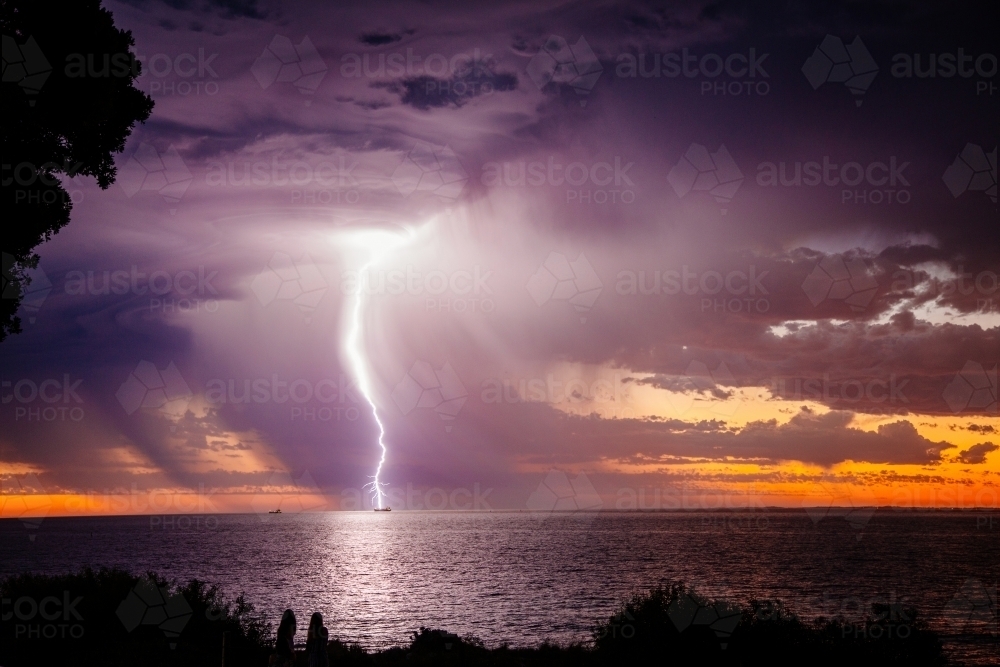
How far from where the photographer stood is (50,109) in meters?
14.5

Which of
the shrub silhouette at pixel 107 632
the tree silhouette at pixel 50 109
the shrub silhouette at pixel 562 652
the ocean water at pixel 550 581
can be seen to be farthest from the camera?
the ocean water at pixel 550 581

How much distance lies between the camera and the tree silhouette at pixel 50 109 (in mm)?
13820

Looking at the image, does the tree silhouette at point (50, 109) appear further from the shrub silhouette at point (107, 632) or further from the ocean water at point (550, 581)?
the ocean water at point (550, 581)

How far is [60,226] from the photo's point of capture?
15656 millimetres

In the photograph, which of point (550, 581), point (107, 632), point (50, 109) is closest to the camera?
point (50, 109)

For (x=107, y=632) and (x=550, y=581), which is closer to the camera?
(x=107, y=632)

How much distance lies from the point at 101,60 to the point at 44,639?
18.7m

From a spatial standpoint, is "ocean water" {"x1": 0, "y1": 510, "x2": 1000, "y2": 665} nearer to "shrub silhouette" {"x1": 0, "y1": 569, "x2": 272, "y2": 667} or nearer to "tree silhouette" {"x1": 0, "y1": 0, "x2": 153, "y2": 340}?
"shrub silhouette" {"x1": 0, "y1": 569, "x2": 272, "y2": 667}

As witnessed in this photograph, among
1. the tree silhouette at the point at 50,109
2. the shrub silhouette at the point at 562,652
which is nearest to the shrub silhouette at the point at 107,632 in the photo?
the shrub silhouette at the point at 562,652

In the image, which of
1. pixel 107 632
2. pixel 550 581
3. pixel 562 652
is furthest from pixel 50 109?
pixel 550 581

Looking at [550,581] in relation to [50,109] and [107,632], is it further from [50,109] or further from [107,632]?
[50,109]

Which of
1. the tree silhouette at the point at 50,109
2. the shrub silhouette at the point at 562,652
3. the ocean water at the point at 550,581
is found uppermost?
the tree silhouette at the point at 50,109

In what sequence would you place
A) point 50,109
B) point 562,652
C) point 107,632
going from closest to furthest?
point 50,109
point 107,632
point 562,652

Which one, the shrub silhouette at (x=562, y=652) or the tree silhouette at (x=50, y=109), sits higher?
the tree silhouette at (x=50, y=109)
